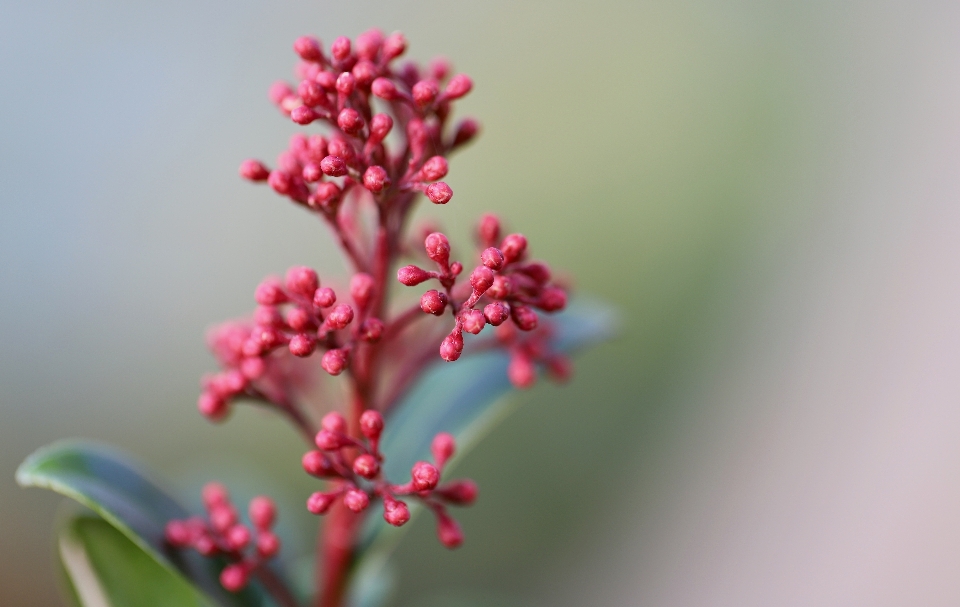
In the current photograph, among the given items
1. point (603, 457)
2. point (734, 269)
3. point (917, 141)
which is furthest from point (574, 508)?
point (917, 141)

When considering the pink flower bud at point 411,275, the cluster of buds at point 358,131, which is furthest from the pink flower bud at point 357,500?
the cluster of buds at point 358,131

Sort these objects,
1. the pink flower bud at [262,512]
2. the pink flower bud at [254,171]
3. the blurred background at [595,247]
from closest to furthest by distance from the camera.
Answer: the pink flower bud at [254,171]
the pink flower bud at [262,512]
the blurred background at [595,247]

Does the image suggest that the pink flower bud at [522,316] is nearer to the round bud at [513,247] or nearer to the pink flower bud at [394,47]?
the round bud at [513,247]

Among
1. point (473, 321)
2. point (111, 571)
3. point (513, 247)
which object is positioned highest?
point (513, 247)

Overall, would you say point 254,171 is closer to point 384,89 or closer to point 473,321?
point 384,89

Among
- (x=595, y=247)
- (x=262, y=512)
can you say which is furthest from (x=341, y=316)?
(x=595, y=247)
